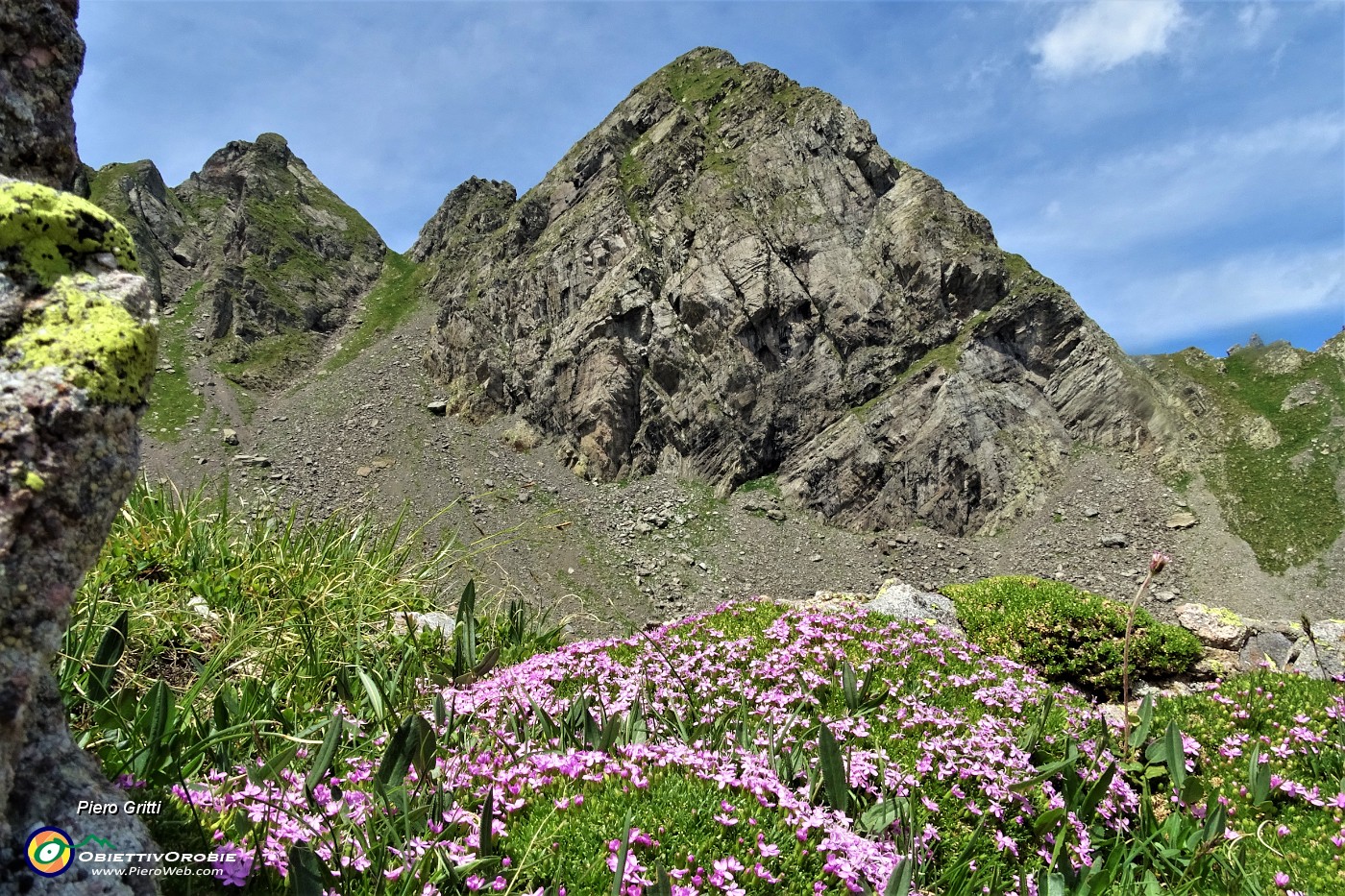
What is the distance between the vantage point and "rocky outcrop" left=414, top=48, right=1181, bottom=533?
56406 millimetres

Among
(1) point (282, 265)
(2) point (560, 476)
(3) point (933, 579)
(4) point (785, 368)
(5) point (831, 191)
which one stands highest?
(5) point (831, 191)

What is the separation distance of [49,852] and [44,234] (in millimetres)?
2026

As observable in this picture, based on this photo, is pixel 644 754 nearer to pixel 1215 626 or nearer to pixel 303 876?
pixel 303 876

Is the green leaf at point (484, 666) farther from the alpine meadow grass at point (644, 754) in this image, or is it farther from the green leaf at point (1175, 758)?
the green leaf at point (1175, 758)

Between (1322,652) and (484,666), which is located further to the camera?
(1322,652)

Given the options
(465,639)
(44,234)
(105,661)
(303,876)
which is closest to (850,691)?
(465,639)

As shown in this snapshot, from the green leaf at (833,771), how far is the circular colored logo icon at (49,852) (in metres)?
3.41

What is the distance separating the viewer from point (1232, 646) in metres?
12.0

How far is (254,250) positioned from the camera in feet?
281

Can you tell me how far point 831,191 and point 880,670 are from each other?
69612 mm

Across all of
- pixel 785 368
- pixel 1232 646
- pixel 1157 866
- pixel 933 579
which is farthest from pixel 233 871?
pixel 785 368

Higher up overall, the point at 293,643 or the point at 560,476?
the point at 560,476

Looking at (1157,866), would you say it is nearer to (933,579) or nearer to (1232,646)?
(1232,646)

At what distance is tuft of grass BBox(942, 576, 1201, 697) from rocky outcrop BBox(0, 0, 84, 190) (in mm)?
13269
